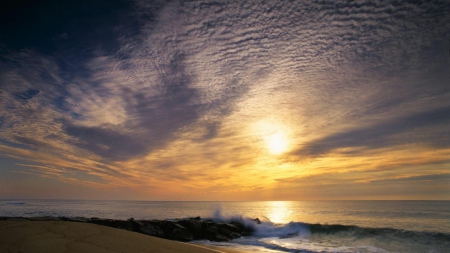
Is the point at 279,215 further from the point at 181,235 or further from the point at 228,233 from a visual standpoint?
the point at 181,235

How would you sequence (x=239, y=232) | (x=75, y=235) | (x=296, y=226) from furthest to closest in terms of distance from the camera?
1. (x=296, y=226)
2. (x=239, y=232)
3. (x=75, y=235)

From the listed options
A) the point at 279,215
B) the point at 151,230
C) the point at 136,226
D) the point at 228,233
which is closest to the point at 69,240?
the point at 151,230

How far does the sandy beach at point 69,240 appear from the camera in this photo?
383 centimetres

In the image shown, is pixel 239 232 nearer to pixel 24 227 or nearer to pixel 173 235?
pixel 173 235

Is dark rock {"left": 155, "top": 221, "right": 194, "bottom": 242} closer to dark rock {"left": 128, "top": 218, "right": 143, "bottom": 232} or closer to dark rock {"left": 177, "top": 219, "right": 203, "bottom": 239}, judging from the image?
dark rock {"left": 177, "top": 219, "right": 203, "bottom": 239}

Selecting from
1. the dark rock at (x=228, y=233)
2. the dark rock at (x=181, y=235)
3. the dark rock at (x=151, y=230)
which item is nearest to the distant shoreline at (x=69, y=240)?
the dark rock at (x=151, y=230)

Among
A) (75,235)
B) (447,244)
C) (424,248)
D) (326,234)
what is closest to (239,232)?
(326,234)

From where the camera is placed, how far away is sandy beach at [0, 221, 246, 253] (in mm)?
3831

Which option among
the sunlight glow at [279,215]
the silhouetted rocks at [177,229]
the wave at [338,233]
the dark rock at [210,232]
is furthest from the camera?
the sunlight glow at [279,215]

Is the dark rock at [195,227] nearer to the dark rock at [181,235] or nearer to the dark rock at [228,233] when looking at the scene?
the dark rock at [181,235]

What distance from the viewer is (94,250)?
395 centimetres

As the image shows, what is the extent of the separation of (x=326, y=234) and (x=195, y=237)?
14012 millimetres

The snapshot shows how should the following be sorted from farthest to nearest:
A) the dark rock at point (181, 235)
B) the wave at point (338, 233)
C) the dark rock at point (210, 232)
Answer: the wave at point (338, 233)
the dark rock at point (210, 232)
the dark rock at point (181, 235)

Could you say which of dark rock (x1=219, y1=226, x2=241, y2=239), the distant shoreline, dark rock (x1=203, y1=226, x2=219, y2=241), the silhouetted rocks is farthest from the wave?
the distant shoreline
